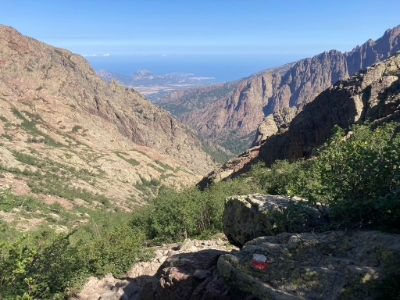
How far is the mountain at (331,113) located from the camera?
200ft

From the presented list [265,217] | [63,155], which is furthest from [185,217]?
[63,155]

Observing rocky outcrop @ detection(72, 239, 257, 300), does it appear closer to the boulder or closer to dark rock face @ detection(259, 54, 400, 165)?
the boulder

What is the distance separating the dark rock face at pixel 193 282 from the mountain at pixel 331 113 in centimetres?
5189

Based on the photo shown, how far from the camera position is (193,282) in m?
9.30

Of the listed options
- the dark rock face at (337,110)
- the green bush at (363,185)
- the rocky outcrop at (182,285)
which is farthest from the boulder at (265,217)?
the dark rock face at (337,110)

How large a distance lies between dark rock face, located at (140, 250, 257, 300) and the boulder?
190 centimetres

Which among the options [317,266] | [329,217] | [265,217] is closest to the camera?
[317,266]

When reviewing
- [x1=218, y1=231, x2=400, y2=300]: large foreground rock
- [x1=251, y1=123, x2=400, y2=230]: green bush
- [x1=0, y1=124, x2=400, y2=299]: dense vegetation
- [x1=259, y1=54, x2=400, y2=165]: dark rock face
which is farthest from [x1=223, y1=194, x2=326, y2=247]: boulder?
[x1=259, y1=54, x2=400, y2=165]: dark rock face

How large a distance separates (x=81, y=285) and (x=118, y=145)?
584 ft

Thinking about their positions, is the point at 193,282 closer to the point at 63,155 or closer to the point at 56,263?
the point at 56,263

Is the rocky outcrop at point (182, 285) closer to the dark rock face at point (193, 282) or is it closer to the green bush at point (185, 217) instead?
the dark rock face at point (193, 282)

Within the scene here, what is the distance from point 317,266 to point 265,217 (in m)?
3.98

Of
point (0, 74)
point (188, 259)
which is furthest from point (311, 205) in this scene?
point (0, 74)

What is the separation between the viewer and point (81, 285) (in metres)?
15.4
